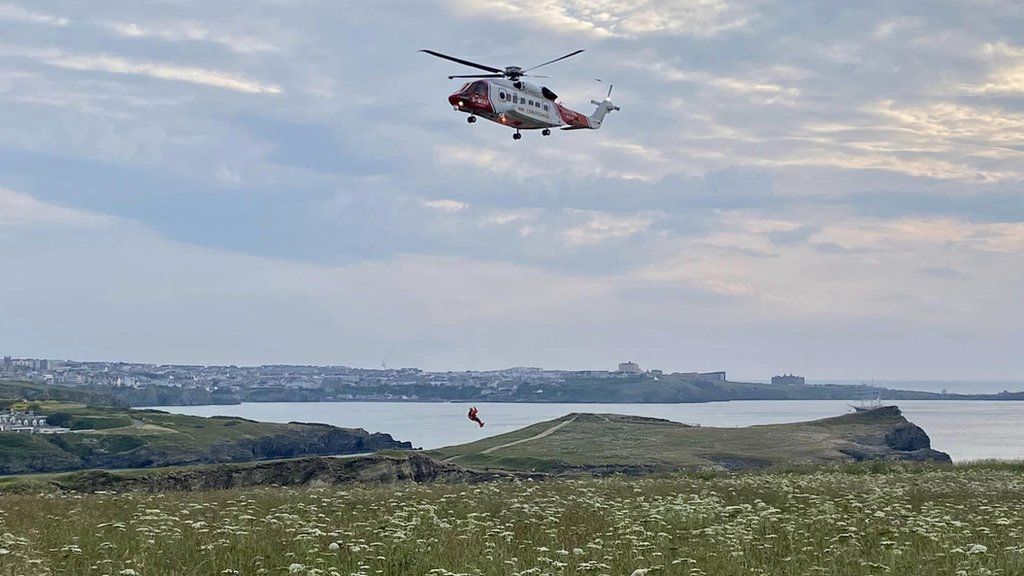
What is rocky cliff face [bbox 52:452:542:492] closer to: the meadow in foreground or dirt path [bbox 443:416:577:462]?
the meadow in foreground

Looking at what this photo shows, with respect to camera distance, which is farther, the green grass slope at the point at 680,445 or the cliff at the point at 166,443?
the cliff at the point at 166,443

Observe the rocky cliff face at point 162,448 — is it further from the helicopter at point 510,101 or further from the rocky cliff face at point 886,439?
the helicopter at point 510,101

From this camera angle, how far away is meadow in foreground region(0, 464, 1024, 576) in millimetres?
13945

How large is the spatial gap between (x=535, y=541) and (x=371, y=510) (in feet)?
19.0

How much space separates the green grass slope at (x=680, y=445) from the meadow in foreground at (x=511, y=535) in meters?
42.6

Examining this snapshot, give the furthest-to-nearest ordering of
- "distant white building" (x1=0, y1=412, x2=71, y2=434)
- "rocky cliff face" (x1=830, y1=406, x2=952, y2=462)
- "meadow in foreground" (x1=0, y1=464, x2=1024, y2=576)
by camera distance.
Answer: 1. "distant white building" (x1=0, y1=412, x2=71, y2=434)
2. "rocky cliff face" (x1=830, y1=406, x2=952, y2=462)
3. "meadow in foreground" (x1=0, y1=464, x2=1024, y2=576)

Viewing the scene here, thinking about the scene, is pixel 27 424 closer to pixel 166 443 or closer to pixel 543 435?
pixel 166 443

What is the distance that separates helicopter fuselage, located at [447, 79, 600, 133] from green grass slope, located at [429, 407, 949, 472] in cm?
2491

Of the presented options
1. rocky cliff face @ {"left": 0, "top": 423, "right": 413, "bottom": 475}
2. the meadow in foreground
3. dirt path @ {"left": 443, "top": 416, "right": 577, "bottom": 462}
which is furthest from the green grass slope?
rocky cliff face @ {"left": 0, "top": 423, "right": 413, "bottom": 475}

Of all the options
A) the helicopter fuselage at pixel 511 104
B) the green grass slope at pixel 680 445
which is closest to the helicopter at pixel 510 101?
the helicopter fuselage at pixel 511 104

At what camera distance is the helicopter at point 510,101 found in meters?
46.1

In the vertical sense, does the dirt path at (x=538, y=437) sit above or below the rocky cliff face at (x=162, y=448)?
above

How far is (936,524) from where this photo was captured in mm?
17469

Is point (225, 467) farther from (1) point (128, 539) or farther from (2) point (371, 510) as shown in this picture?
(1) point (128, 539)
